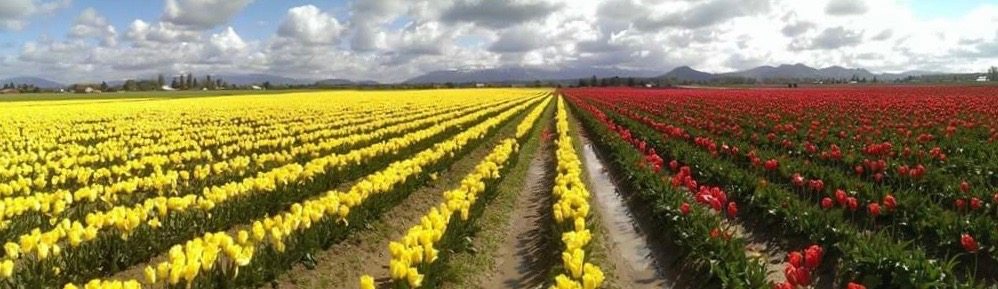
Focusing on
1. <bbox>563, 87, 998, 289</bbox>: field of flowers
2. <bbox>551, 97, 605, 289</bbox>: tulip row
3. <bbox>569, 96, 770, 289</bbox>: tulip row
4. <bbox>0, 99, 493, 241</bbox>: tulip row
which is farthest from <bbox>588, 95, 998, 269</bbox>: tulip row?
<bbox>0, 99, 493, 241</bbox>: tulip row

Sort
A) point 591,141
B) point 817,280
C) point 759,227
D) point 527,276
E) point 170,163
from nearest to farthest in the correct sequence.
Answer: point 817,280, point 527,276, point 759,227, point 170,163, point 591,141

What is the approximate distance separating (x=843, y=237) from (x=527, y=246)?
3617 millimetres

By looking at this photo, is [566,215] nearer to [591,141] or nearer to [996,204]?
[996,204]

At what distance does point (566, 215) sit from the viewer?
7.65m

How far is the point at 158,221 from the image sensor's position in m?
7.44

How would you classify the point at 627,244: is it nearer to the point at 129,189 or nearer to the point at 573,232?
the point at 573,232

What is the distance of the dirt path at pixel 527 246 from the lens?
288 inches

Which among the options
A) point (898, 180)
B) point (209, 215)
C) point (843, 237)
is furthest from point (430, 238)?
point (898, 180)

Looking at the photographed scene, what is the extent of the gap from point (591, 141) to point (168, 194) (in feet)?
46.7

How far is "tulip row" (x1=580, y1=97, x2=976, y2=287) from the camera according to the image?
5.50 m

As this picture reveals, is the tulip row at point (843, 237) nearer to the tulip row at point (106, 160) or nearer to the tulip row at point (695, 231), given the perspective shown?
the tulip row at point (695, 231)

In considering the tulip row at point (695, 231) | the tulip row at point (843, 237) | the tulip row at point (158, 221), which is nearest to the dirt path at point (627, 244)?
the tulip row at point (695, 231)

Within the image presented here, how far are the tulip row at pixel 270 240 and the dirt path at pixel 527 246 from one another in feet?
6.13

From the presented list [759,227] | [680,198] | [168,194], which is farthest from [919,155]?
[168,194]
